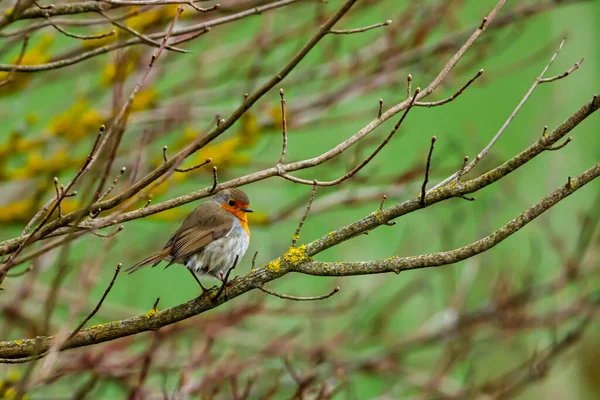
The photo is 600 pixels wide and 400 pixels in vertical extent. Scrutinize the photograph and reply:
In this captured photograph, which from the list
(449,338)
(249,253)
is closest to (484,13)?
(449,338)

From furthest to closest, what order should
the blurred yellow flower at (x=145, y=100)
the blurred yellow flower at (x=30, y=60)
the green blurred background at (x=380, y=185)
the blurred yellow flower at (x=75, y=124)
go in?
the green blurred background at (x=380, y=185) → the blurred yellow flower at (x=145, y=100) → the blurred yellow flower at (x=75, y=124) → the blurred yellow flower at (x=30, y=60)

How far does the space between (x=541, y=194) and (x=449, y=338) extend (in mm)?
5166

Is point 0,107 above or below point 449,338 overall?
above

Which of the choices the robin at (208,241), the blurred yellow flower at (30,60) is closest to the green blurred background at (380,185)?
the blurred yellow flower at (30,60)

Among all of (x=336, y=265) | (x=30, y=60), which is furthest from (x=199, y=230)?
(x=336, y=265)

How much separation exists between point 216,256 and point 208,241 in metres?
0.10

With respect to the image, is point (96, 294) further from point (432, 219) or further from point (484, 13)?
point (484, 13)

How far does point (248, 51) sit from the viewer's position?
4.46 m

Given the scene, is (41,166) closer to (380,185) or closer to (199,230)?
(199,230)

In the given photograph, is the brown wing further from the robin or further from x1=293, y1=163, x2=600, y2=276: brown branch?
x1=293, y1=163, x2=600, y2=276: brown branch

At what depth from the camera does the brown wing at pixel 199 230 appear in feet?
12.2

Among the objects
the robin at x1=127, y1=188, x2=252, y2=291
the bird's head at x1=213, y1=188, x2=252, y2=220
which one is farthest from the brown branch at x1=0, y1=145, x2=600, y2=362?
the bird's head at x1=213, y1=188, x2=252, y2=220

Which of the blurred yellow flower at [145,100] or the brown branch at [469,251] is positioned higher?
the blurred yellow flower at [145,100]

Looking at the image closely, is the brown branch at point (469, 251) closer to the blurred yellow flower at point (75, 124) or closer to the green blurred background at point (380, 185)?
the green blurred background at point (380, 185)
